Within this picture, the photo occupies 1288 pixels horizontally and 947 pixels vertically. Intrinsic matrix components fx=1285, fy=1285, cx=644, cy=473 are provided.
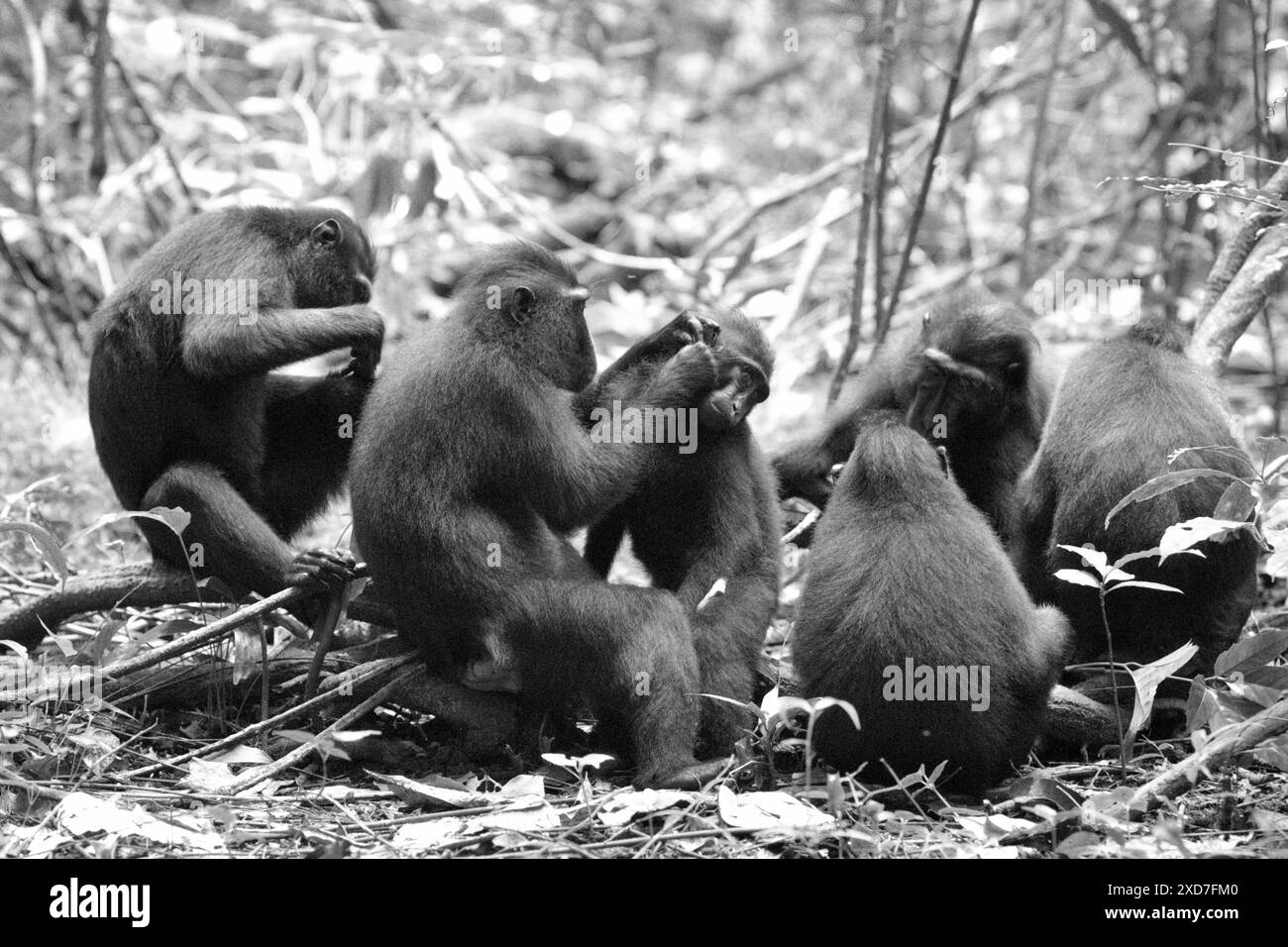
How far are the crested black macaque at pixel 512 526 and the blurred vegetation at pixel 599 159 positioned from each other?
2434 millimetres

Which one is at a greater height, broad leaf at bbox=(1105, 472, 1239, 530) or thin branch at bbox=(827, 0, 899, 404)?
thin branch at bbox=(827, 0, 899, 404)

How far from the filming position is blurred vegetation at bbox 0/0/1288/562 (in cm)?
917

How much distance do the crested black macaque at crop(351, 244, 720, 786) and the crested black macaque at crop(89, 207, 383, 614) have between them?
1.78ft

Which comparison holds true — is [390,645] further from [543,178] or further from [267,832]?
[543,178]

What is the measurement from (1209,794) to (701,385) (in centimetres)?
227

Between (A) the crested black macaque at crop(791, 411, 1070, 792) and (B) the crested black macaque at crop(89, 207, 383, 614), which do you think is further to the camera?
(B) the crested black macaque at crop(89, 207, 383, 614)

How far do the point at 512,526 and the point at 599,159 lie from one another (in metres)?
9.20

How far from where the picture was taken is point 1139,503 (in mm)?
4863

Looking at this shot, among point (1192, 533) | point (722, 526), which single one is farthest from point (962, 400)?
point (1192, 533)

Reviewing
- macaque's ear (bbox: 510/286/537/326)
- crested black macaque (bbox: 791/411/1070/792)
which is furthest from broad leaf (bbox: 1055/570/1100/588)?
macaque's ear (bbox: 510/286/537/326)

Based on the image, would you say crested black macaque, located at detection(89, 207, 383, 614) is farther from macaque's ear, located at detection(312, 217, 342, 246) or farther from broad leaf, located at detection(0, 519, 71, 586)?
broad leaf, located at detection(0, 519, 71, 586)

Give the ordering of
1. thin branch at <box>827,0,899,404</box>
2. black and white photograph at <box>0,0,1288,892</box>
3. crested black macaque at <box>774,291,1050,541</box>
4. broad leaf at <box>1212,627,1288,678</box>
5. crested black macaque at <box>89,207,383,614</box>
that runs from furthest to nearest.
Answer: thin branch at <box>827,0,899,404</box> → crested black macaque at <box>774,291,1050,541</box> → crested black macaque at <box>89,207,383,614</box> → broad leaf at <box>1212,627,1288,678</box> → black and white photograph at <box>0,0,1288,892</box>

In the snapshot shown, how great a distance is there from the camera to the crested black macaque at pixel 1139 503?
487 centimetres

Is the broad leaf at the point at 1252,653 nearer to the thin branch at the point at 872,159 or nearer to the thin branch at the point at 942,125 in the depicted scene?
the thin branch at the point at 872,159
